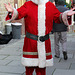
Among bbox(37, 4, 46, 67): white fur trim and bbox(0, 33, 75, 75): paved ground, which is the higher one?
bbox(37, 4, 46, 67): white fur trim

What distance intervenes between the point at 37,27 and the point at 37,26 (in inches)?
0.7

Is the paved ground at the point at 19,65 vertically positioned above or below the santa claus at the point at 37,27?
below

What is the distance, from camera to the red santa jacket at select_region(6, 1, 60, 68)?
3.72 metres

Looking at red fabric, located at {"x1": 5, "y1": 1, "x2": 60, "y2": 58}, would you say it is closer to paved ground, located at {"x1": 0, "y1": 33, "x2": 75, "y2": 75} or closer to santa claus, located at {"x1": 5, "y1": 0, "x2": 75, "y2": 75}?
santa claus, located at {"x1": 5, "y1": 0, "x2": 75, "y2": 75}

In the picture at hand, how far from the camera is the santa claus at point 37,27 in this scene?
3.71 m

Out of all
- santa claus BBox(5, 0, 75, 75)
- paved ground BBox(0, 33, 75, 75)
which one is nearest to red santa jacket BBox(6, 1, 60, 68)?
santa claus BBox(5, 0, 75, 75)

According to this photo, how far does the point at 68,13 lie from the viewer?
3.67m

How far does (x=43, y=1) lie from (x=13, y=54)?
3.82 meters

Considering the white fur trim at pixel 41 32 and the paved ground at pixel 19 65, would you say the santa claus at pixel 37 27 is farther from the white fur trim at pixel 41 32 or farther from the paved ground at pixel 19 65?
the paved ground at pixel 19 65

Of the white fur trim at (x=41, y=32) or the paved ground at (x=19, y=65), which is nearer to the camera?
the white fur trim at (x=41, y=32)

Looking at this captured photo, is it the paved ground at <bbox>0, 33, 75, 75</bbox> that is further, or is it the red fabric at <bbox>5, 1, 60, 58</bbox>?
the paved ground at <bbox>0, 33, 75, 75</bbox>

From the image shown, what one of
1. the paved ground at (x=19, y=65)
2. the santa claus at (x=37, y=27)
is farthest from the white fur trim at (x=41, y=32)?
the paved ground at (x=19, y=65)

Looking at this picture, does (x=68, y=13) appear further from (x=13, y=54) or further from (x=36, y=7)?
(x=13, y=54)

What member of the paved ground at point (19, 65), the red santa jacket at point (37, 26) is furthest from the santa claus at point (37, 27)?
the paved ground at point (19, 65)
